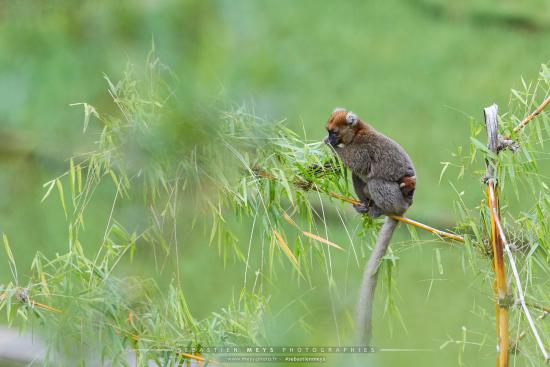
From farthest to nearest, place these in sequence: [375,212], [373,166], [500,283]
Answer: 1. [373,166]
2. [375,212]
3. [500,283]

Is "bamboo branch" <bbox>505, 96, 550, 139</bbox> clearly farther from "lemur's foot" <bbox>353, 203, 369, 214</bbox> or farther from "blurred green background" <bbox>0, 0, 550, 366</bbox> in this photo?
"lemur's foot" <bbox>353, 203, 369, 214</bbox>

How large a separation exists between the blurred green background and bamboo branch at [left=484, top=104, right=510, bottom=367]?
0.13 m

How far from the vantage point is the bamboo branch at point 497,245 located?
1172 mm

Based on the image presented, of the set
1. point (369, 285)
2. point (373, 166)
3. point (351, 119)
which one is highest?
point (351, 119)

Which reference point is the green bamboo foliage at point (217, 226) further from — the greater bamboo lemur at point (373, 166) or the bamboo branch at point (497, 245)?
the greater bamboo lemur at point (373, 166)

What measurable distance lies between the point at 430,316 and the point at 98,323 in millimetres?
1452

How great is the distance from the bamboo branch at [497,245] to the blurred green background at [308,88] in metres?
0.13

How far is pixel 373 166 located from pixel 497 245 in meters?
0.63

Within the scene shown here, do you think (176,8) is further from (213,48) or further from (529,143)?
(529,143)

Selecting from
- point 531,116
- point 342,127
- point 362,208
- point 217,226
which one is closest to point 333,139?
point 342,127

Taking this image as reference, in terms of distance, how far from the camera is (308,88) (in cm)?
132

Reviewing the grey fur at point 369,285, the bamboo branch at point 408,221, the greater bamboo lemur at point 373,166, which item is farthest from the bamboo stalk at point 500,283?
the greater bamboo lemur at point 373,166

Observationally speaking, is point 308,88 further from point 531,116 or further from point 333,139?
point 333,139

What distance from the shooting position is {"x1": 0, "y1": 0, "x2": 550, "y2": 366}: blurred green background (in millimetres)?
366
